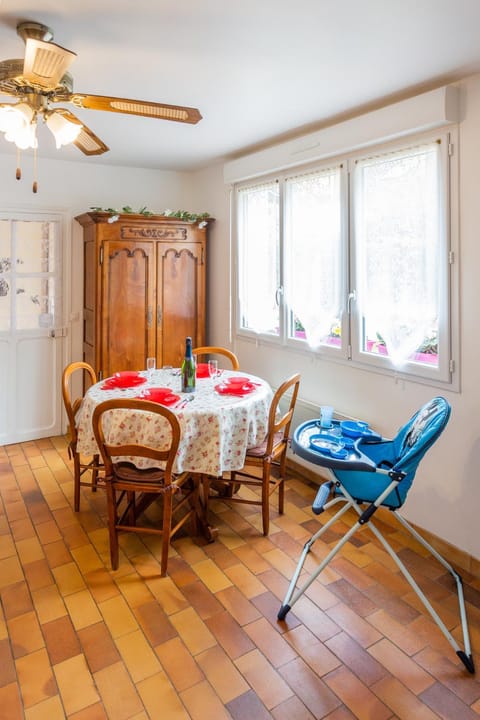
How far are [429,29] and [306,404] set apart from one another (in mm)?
2352

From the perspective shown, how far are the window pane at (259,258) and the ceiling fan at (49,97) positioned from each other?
1.88 m

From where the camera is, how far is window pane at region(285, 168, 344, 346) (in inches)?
128

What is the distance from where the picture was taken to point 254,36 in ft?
6.51

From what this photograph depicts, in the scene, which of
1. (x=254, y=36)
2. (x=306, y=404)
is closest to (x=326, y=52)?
(x=254, y=36)

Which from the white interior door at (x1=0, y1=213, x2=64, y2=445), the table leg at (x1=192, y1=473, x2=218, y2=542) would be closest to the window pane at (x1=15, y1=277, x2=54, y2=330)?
the white interior door at (x1=0, y1=213, x2=64, y2=445)

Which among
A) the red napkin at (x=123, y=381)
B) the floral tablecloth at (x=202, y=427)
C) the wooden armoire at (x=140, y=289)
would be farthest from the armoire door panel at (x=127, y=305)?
the floral tablecloth at (x=202, y=427)

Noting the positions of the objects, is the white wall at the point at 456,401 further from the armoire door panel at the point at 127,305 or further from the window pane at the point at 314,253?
the armoire door panel at the point at 127,305

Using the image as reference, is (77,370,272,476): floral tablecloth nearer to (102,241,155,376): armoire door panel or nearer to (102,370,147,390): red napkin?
(102,370,147,390): red napkin

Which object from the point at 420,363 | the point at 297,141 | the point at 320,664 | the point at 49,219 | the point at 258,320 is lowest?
the point at 320,664

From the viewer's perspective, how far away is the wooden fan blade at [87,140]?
2.16m

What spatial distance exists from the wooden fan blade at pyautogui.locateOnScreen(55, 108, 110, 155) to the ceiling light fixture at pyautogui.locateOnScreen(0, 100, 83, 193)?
0.02 meters

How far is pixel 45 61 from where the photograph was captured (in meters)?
1.74

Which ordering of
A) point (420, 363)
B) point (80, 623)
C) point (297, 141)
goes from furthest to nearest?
point (297, 141), point (420, 363), point (80, 623)

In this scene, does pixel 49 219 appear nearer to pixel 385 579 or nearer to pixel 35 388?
pixel 35 388
